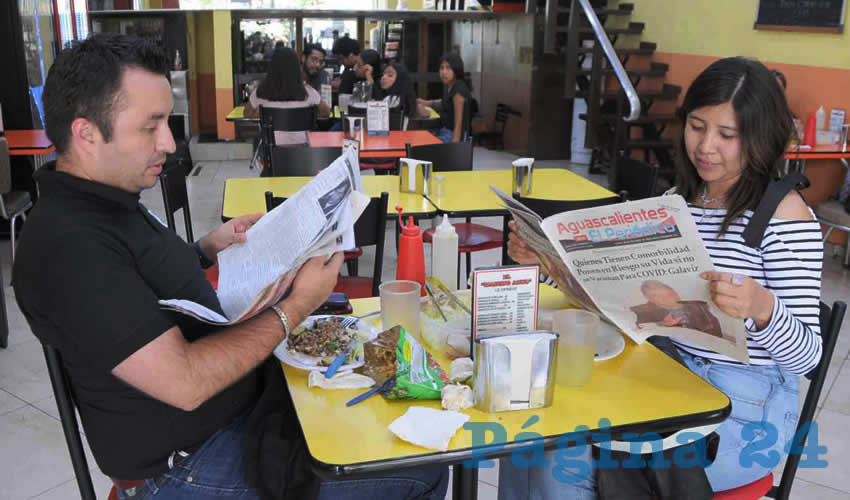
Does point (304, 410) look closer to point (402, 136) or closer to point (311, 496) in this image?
point (311, 496)

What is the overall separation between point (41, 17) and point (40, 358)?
3.86 meters

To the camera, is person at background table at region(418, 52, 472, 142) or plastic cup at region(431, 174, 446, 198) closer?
plastic cup at region(431, 174, 446, 198)

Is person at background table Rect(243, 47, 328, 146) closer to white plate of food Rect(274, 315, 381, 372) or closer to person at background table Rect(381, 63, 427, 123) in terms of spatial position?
person at background table Rect(381, 63, 427, 123)

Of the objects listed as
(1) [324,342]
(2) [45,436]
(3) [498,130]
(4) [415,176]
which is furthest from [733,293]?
(3) [498,130]

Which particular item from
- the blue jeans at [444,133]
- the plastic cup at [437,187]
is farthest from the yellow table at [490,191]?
the blue jeans at [444,133]

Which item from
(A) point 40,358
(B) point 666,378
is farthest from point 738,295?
(A) point 40,358

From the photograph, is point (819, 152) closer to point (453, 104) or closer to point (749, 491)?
point (453, 104)

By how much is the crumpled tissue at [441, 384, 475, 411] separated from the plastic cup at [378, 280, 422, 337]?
0.97ft

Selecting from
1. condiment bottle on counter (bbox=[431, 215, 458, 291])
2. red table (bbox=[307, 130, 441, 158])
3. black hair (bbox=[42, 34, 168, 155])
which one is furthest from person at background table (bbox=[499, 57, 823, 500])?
red table (bbox=[307, 130, 441, 158])

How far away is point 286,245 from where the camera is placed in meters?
1.33

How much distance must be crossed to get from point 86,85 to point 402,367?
71 cm

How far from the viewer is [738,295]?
134cm

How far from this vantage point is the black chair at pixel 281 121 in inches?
Answer: 215

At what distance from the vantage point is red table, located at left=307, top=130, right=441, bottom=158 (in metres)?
4.23
